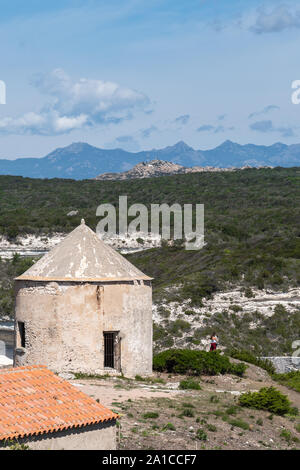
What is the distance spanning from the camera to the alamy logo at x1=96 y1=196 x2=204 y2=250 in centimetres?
5500

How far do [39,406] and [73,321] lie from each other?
6.01 meters

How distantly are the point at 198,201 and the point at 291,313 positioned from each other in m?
38.5

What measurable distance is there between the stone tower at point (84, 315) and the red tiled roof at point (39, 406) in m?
4.51

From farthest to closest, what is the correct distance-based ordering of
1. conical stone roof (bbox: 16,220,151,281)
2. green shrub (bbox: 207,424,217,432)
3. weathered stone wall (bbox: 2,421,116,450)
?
1. conical stone roof (bbox: 16,220,151,281)
2. green shrub (bbox: 207,424,217,432)
3. weathered stone wall (bbox: 2,421,116,450)

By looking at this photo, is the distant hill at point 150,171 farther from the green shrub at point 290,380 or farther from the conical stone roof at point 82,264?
the conical stone roof at point 82,264

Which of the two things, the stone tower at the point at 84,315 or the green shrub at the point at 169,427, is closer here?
the green shrub at the point at 169,427

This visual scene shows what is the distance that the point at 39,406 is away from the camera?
41.8ft

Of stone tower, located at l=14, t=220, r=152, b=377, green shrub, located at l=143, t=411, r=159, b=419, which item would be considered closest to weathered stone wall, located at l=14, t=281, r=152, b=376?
stone tower, located at l=14, t=220, r=152, b=377

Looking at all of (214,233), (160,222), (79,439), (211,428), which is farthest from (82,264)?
(160,222)

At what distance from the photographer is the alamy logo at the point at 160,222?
55.0 meters

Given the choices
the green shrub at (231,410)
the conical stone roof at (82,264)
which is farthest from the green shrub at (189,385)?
the conical stone roof at (82,264)

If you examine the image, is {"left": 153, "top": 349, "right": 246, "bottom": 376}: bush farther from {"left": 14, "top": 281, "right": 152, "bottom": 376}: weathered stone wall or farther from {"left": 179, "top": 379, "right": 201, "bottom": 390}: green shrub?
{"left": 14, "top": 281, "right": 152, "bottom": 376}: weathered stone wall

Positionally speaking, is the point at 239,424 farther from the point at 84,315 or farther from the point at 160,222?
the point at 160,222
